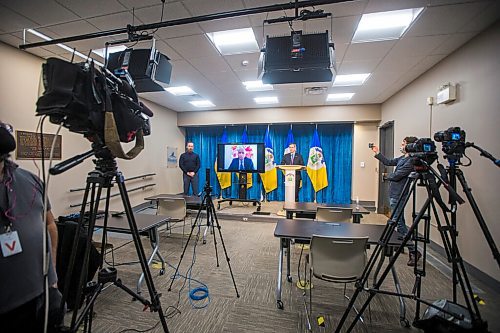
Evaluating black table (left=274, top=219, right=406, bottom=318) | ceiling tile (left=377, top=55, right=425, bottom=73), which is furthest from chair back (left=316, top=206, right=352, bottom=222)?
ceiling tile (left=377, top=55, right=425, bottom=73)

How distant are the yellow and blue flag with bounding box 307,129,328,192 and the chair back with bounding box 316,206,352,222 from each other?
352 centimetres

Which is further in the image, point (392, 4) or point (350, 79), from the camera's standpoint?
point (350, 79)

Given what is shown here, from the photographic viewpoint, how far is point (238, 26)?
8.36ft

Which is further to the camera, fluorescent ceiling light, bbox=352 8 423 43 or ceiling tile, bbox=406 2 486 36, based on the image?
fluorescent ceiling light, bbox=352 8 423 43

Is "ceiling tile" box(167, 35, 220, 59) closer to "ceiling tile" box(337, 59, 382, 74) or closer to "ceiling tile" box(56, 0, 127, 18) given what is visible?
"ceiling tile" box(56, 0, 127, 18)

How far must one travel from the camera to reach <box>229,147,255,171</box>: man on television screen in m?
6.19

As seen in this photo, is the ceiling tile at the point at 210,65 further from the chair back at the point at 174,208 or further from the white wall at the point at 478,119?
the white wall at the point at 478,119

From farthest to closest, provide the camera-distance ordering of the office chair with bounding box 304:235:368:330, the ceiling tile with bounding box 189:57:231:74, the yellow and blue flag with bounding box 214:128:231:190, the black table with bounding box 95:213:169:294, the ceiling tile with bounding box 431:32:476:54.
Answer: the yellow and blue flag with bounding box 214:128:231:190, the ceiling tile with bounding box 189:57:231:74, the ceiling tile with bounding box 431:32:476:54, the black table with bounding box 95:213:169:294, the office chair with bounding box 304:235:368:330

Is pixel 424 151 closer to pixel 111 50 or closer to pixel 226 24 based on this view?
pixel 226 24

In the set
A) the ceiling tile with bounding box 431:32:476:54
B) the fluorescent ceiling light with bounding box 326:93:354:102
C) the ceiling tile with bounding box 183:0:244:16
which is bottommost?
the ceiling tile with bounding box 431:32:476:54

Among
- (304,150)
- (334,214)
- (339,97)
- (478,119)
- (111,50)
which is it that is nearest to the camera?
(478,119)

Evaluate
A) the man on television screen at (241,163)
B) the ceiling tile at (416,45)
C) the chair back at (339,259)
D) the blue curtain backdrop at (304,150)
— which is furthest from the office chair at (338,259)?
the blue curtain backdrop at (304,150)

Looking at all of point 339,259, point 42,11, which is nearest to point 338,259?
point 339,259

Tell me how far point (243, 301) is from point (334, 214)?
1.58 metres
